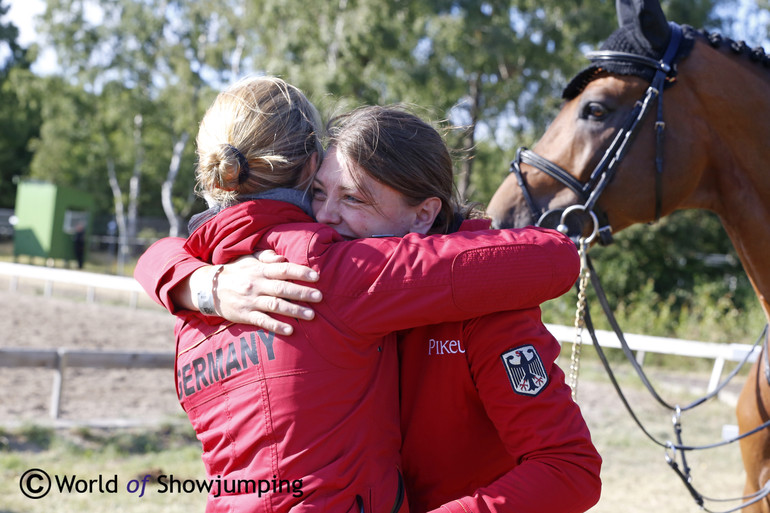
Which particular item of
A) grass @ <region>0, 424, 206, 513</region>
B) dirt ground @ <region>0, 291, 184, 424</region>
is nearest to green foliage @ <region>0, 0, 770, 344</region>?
dirt ground @ <region>0, 291, 184, 424</region>

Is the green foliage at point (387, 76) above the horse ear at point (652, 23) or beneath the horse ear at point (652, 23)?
beneath

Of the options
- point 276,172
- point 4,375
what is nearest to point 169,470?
point 4,375

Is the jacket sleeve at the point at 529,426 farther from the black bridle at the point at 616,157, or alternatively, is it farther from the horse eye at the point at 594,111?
the horse eye at the point at 594,111

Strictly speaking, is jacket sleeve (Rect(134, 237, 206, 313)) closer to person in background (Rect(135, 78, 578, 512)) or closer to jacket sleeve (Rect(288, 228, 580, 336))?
person in background (Rect(135, 78, 578, 512))

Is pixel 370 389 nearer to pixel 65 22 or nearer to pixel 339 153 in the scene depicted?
pixel 339 153

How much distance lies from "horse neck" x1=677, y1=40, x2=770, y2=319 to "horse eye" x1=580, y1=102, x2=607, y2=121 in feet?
1.08

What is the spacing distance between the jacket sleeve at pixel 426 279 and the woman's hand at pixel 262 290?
0.14ft

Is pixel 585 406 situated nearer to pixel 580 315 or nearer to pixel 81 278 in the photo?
pixel 580 315

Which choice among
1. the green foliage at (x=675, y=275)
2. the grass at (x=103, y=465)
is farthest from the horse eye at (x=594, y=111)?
the green foliage at (x=675, y=275)

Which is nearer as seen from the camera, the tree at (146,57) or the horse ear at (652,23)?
the horse ear at (652,23)

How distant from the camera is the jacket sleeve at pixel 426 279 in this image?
4.31 feet

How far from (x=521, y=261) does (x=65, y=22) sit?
3114cm

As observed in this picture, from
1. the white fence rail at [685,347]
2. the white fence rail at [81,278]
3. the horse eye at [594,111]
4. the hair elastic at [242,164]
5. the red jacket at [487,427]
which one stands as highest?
the horse eye at [594,111]

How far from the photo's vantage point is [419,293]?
51.7 inches
